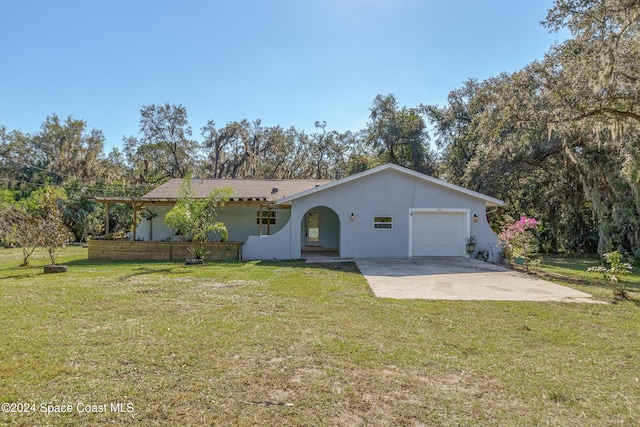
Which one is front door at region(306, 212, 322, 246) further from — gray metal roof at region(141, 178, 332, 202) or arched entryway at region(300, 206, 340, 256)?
gray metal roof at region(141, 178, 332, 202)

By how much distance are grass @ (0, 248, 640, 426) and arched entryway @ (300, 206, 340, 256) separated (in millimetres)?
10939

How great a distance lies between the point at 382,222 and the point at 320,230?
4733 mm

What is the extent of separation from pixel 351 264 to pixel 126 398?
30.4ft

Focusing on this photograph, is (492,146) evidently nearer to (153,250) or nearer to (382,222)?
(382,222)

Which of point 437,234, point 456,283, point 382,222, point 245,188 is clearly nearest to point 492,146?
point 437,234

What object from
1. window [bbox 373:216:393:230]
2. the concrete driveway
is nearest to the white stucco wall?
window [bbox 373:216:393:230]

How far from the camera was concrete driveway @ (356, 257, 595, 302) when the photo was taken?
7164 mm

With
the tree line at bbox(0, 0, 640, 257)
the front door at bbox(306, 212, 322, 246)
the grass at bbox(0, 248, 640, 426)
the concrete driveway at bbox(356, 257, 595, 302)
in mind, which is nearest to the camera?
the grass at bbox(0, 248, 640, 426)

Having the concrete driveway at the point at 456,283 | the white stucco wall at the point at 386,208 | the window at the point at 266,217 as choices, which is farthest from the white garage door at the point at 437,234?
the window at the point at 266,217

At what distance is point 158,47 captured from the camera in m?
13.9

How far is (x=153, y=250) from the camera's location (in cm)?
1354

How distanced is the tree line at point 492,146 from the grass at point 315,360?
272 inches

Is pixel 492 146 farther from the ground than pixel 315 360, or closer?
farther from the ground

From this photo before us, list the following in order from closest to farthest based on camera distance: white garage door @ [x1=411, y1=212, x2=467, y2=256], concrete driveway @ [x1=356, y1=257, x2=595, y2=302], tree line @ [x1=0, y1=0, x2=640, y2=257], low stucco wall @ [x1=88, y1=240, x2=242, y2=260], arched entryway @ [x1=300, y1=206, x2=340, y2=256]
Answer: concrete driveway @ [x1=356, y1=257, x2=595, y2=302] < tree line @ [x1=0, y1=0, x2=640, y2=257] < low stucco wall @ [x1=88, y1=240, x2=242, y2=260] < white garage door @ [x1=411, y1=212, x2=467, y2=256] < arched entryway @ [x1=300, y1=206, x2=340, y2=256]
